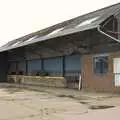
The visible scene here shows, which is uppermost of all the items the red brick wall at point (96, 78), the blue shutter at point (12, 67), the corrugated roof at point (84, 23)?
the corrugated roof at point (84, 23)

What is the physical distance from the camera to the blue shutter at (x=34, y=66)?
30.9m

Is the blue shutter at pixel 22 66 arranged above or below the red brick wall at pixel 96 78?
above

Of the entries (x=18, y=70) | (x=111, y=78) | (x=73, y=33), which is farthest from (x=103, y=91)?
(x=18, y=70)

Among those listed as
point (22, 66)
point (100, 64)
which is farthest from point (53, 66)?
point (22, 66)

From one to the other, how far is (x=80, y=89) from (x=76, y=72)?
1691 millimetres

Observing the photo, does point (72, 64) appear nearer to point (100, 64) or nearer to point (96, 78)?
point (96, 78)

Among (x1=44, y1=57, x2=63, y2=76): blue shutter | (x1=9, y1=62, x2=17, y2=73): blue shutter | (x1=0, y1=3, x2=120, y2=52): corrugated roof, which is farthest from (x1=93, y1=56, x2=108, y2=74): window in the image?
(x1=9, y1=62, x2=17, y2=73): blue shutter

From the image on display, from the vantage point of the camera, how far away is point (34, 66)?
31.8 meters

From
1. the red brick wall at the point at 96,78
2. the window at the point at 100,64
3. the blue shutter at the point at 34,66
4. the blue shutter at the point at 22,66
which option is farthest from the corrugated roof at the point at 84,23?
the blue shutter at the point at 22,66

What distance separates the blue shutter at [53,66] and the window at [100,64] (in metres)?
5.36

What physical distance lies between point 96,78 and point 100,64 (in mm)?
940

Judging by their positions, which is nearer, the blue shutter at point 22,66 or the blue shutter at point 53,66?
the blue shutter at point 53,66

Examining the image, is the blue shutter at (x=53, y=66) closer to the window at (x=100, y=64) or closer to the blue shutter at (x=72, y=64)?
the blue shutter at (x=72, y=64)

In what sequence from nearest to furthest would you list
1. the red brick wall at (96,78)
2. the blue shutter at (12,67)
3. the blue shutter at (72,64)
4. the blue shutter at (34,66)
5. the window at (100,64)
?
the red brick wall at (96,78)
the window at (100,64)
the blue shutter at (72,64)
the blue shutter at (34,66)
the blue shutter at (12,67)
